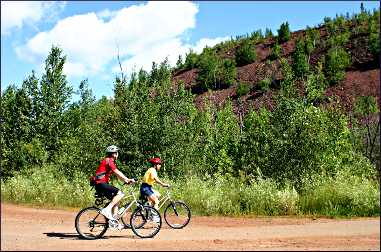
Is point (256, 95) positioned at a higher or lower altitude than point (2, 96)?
higher

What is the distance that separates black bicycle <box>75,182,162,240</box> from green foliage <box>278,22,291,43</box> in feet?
334

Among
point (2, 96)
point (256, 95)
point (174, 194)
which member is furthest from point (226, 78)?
point (174, 194)

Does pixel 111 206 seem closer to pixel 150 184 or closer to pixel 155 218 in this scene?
pixel 155 218

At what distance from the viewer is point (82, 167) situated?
24.7m

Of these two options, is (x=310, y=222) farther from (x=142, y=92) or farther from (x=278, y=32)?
(x=278, y=32)

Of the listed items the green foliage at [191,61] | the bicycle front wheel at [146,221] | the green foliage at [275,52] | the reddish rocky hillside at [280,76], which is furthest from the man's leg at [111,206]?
the green foliage at [191,61]

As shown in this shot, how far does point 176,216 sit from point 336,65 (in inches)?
2830

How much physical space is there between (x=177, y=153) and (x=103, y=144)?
12.4ft

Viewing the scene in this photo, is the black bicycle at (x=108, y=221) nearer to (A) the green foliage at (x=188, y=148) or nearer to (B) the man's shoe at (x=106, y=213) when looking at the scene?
(B) the man's shoe at (x=106, y=213)

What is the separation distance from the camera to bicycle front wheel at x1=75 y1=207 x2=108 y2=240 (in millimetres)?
11430

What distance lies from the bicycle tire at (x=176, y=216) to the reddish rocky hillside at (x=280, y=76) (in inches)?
2069

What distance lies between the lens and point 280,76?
88.7 meters

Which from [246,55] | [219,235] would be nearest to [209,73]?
[246,55]

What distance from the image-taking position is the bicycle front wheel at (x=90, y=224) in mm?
11430
